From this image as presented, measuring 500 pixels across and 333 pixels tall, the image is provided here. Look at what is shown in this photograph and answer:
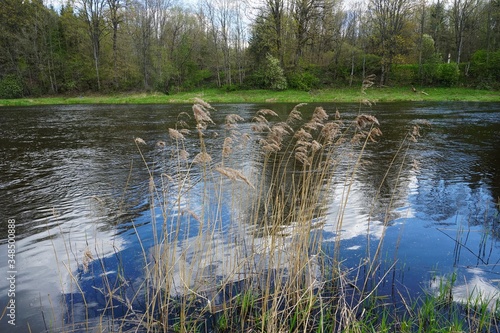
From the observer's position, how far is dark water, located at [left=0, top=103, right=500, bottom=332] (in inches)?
196

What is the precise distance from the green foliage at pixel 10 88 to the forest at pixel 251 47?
12 cm

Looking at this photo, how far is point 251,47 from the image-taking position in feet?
171

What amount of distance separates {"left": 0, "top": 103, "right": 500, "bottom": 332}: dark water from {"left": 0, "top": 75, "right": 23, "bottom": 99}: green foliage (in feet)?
114

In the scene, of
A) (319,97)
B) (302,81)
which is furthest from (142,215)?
(302,81)

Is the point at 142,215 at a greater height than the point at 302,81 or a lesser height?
lesser

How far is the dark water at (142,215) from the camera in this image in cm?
498

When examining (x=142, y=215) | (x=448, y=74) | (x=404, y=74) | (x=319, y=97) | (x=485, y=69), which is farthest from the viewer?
(x=404, y=74)

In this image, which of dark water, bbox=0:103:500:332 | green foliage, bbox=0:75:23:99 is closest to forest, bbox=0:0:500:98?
green foliage, bbox=0:75:23:99

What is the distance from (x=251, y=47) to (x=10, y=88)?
31985 millimetres

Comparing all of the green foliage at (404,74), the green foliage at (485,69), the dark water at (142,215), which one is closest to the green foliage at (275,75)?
the green foliage at (404,74)

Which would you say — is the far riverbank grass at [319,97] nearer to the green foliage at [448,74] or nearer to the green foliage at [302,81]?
the green foliage at [448,74]

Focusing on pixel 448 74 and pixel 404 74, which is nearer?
pixel 448 74

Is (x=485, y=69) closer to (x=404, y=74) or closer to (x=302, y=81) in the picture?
(x=404, y=74)

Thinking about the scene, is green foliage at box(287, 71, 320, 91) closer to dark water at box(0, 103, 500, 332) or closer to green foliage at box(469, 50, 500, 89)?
green foliage at box(469, 50, 500, 89)
